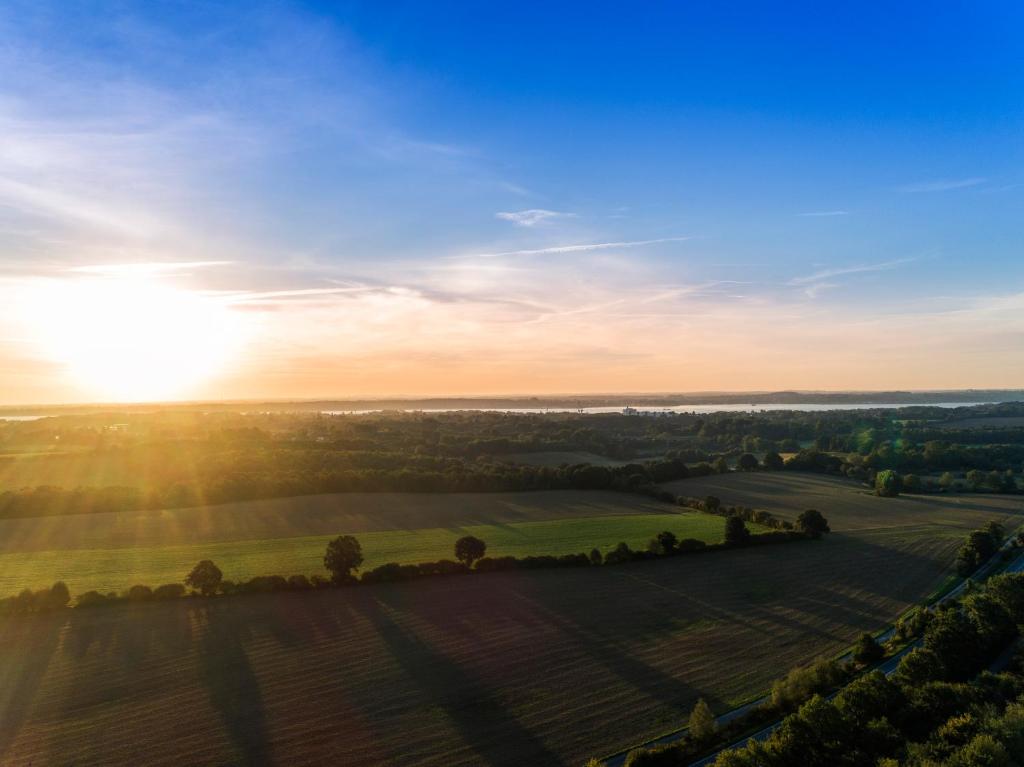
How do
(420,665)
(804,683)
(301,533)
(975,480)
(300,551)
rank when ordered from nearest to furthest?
(804,683) < (420,665) < (300,551) < (301,533) < (975,480)

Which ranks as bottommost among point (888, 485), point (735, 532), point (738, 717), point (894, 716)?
point (738, 717)

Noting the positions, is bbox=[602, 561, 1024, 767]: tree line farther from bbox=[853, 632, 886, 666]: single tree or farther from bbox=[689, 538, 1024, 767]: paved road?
bbox=[689, 538, 1024, 767]: paved road

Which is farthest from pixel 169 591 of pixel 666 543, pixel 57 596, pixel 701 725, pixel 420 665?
pixel 666 543

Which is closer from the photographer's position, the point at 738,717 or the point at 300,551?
the point at 738,717

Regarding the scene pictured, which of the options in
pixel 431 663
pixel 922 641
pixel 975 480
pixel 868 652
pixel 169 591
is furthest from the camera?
pixel 975 480

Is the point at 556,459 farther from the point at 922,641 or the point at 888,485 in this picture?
the point at 922,641

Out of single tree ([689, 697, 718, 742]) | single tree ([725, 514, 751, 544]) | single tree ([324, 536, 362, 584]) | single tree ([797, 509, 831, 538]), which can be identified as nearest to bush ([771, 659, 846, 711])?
single tree ([689, 697, 718, 742])

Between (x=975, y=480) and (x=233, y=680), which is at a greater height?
(x=975, y=480)
